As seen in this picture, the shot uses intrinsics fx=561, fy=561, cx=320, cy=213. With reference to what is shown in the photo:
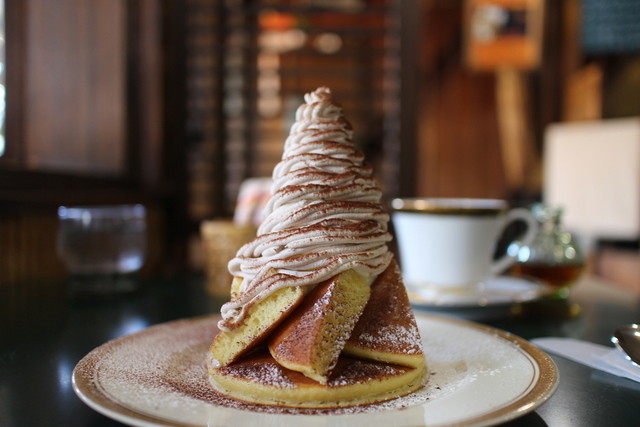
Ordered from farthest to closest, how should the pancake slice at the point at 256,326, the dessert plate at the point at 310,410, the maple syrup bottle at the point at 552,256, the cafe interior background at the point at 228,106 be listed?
the cafe interior background at the point at 228,106 → the maple syrup bottle at the point at 552,256 → the pancake slice at the point at 256,326 → the dessert plate at the point at 310,410

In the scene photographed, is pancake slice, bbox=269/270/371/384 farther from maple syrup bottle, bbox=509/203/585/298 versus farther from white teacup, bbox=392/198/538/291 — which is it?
maple syrup bottle, bbox=509/203/585/298

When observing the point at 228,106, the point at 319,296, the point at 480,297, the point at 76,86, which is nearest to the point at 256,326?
the point at 319,296

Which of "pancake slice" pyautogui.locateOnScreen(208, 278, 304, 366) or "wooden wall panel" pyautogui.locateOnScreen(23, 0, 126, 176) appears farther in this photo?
"wooden wall panel" pyautogui.locateOnScreen(23, 0, 126, 176)

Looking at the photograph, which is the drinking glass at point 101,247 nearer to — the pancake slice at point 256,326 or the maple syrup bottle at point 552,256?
the pancake slice at point 256,326

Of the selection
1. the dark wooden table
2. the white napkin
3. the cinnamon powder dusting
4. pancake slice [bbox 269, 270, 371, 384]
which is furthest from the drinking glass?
the white napkin

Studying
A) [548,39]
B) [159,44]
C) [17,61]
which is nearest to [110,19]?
[159,44]

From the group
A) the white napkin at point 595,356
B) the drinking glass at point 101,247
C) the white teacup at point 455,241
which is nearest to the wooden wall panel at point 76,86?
the drinking glass at point 101,247

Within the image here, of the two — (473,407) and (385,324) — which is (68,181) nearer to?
(385,324)
